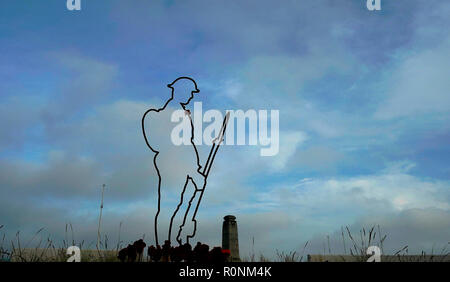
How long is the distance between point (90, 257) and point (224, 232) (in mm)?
7705

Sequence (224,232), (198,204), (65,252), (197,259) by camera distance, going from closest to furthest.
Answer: (197,259), (198,204), (65,252), (224,232)
